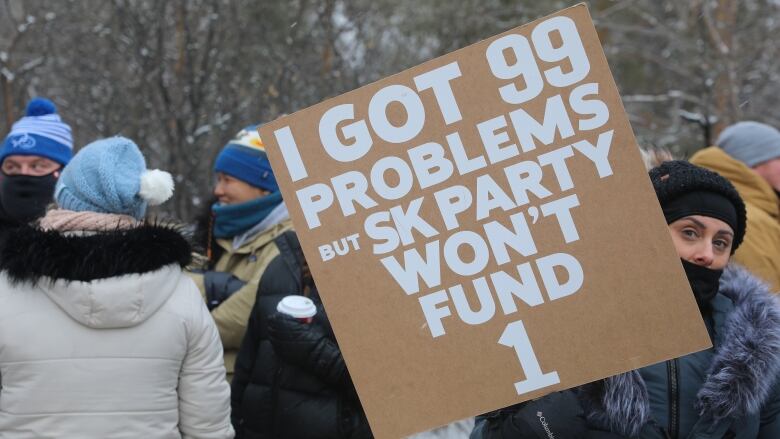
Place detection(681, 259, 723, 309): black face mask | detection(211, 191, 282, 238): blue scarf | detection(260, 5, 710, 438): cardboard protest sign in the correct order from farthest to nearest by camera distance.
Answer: detection(211, 191, 282, 238): blue scarf, detection(681, 259, 723, 309): black face mask, detection(260, 5, 710, 438): cardboard protest sign

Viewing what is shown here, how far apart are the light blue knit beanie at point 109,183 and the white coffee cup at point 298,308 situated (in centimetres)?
64

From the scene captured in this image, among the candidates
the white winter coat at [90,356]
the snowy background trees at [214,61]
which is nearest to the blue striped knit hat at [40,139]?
the white winter coat at [90,356]

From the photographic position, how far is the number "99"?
2.27 metres

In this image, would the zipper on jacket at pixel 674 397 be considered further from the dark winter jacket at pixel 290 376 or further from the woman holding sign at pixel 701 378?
the dark winter jacket at pixel 290 376

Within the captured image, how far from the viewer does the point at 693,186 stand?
258cm

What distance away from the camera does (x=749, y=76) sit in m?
12.2

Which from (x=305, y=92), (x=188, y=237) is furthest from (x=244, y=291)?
(x=305, y=92)

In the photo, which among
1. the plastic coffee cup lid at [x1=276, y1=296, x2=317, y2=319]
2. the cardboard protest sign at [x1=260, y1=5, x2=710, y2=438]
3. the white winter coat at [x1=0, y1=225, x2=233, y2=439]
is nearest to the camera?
the cardboard protest sign at [x1=260, y1=5, x2=710, y2=438]

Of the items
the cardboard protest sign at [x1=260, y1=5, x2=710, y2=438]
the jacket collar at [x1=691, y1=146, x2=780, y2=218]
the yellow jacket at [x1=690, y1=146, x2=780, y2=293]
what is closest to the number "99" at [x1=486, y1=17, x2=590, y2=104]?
the cardboard protest sign at [x1=260, y1=5, x2=710, y2=438]

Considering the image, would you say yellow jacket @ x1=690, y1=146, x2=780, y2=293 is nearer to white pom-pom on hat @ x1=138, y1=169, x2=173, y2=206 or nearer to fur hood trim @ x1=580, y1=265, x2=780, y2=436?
fur hood trim @ x1=580, y1=265, x2=780, y2=436

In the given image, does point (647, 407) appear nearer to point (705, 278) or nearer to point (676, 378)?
point (676, 378)

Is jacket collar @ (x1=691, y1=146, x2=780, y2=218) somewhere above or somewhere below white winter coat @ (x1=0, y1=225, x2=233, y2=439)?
below

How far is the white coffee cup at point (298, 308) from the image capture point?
11.1 feet

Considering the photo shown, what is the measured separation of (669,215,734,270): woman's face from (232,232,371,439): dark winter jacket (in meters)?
1.39
